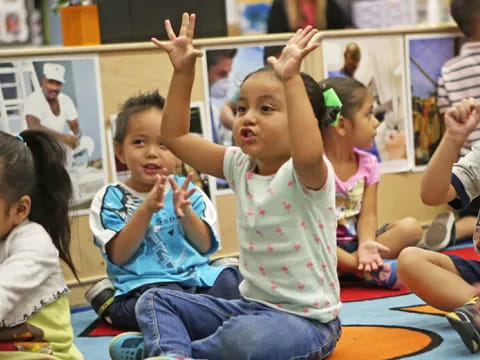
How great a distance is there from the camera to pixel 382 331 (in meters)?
1.76

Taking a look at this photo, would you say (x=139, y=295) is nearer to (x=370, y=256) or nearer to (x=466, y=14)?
(x=370, y=256)

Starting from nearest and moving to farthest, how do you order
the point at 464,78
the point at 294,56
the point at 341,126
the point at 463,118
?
the point at 294,56 < the point at 463,118 < the point at 341,126 < the point at 464,78

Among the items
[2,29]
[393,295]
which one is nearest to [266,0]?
[2,29]

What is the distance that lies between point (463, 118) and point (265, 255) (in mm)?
428

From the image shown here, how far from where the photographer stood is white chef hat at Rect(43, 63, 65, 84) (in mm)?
2209

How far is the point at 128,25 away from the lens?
2398 millimetres

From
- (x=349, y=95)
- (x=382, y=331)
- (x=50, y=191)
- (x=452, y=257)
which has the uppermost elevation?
(x=349, y=95)

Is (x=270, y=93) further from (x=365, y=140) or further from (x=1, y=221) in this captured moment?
(x=365, y=140)

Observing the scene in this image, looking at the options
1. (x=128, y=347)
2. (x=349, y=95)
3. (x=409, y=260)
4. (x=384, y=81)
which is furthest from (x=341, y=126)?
(x=128, y=347)

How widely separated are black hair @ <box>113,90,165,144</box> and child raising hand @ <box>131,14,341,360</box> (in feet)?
1.55

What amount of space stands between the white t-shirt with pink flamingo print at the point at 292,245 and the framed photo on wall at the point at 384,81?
3.70ft

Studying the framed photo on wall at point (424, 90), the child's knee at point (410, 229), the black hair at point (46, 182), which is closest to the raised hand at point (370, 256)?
the child's knee at point (410, 229)

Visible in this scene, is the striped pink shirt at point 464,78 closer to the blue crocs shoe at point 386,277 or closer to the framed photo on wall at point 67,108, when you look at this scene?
Result: the blue crocs shoe at point 386,277

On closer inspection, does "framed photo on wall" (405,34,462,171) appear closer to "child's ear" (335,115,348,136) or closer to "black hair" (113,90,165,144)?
"child's ear" (335,115,348,136)
